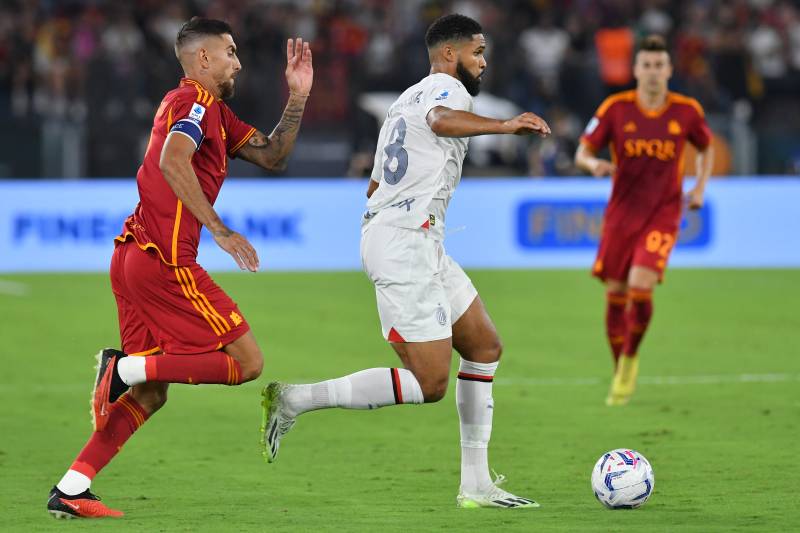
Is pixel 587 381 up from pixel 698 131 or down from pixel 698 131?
down

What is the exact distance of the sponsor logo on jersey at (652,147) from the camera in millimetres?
10312

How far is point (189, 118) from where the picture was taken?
6223 mm

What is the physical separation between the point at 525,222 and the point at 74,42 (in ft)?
25.6

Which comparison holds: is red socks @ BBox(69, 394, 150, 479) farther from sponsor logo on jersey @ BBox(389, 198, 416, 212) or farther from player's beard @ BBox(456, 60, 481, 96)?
player's beard @ BBox(456, 60, 481, 96)

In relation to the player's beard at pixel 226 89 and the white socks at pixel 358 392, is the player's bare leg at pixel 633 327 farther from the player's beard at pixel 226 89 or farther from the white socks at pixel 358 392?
the player's beard at pixel 226 89

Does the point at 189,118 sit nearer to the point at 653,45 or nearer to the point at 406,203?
the point at 406,203

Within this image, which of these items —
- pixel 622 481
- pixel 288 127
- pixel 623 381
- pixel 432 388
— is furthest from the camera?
pixel 623 381

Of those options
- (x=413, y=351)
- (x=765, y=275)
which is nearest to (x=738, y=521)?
(x=413, y=351)

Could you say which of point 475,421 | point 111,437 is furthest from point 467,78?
point 111,437

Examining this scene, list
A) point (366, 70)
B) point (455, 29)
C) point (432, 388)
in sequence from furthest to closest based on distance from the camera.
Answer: point (366, 70), point (455, 29), point (432, 388)

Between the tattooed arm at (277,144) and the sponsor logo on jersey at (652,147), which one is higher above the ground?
the sponsor logo on jersey at (652,147)

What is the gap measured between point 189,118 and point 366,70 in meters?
15.8

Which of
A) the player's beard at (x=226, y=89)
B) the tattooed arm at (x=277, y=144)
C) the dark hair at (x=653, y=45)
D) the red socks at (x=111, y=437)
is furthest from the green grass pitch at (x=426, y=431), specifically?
the dark hair at (x=653, y=45)

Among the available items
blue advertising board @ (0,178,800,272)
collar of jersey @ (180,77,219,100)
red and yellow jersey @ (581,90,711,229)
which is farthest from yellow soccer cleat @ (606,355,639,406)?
blue advertising board @ (0,178,800,272)
